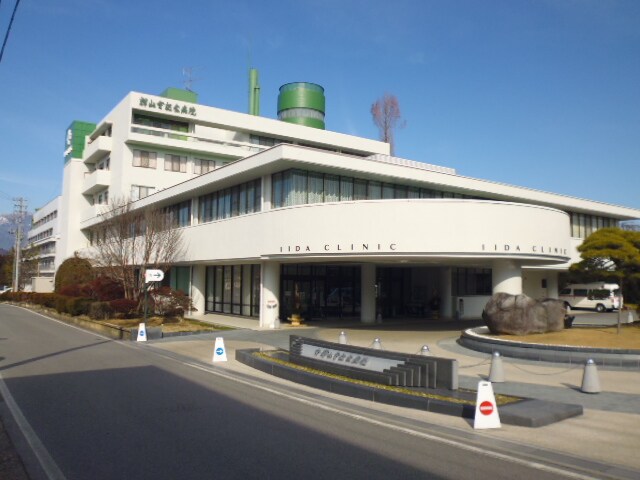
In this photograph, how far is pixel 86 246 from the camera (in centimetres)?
5403

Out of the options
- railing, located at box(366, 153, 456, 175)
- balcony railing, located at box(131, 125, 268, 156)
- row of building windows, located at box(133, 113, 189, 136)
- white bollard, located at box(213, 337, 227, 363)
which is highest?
row of building windows, located at box(133, 113, 189, 136)

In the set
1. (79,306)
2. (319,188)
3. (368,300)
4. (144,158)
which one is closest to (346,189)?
(319,188)

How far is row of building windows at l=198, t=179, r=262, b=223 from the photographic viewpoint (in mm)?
28653

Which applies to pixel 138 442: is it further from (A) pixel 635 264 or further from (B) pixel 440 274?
(B) pixel 440 274

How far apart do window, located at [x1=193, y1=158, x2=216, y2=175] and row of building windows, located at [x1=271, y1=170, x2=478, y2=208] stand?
22.1 metres

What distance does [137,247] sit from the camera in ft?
109

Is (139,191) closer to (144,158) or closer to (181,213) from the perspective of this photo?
(144,158)

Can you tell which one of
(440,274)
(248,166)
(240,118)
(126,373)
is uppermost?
(240,118)

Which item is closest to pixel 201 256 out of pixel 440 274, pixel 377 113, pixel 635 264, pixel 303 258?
pixel 303 258

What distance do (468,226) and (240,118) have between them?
32.8m

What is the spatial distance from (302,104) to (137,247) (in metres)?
28.5

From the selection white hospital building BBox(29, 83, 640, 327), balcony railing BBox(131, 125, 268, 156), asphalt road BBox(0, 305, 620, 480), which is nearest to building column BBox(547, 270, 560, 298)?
white hospital building BBox(29, 83, 640, 327)

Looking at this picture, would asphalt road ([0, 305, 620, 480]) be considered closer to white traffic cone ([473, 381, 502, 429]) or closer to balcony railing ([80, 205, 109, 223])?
white traffic cone ([473, 381, 502, 429])

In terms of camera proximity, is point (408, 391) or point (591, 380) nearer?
point (408, 391)
